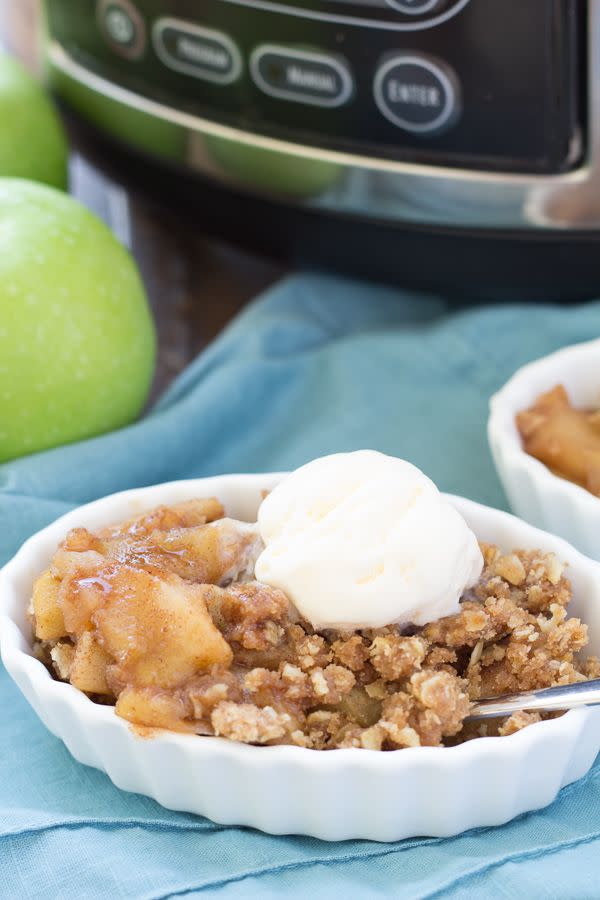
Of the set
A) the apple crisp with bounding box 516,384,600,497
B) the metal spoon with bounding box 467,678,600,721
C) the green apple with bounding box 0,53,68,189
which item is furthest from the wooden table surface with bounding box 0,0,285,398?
the metal spoon with bounding box 467,678,600,721

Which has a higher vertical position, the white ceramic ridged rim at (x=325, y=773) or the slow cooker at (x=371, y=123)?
the slow cooker at (x=371, y=123)

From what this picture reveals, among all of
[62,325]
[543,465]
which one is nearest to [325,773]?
[543,465]

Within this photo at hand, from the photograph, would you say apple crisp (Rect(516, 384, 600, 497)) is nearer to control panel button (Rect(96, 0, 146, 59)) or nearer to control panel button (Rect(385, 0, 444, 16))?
control panel button (Rect(385, 0, 444, 16))

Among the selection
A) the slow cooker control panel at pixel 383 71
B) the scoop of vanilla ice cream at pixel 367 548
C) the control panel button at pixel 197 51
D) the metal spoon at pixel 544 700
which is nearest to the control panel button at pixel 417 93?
the slow cooker control panel at pixel 383 71

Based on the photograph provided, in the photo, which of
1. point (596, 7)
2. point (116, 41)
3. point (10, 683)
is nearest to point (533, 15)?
point (596, 7)

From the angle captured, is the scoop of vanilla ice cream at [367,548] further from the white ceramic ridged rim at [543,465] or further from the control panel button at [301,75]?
the control panel button at [301,75]
